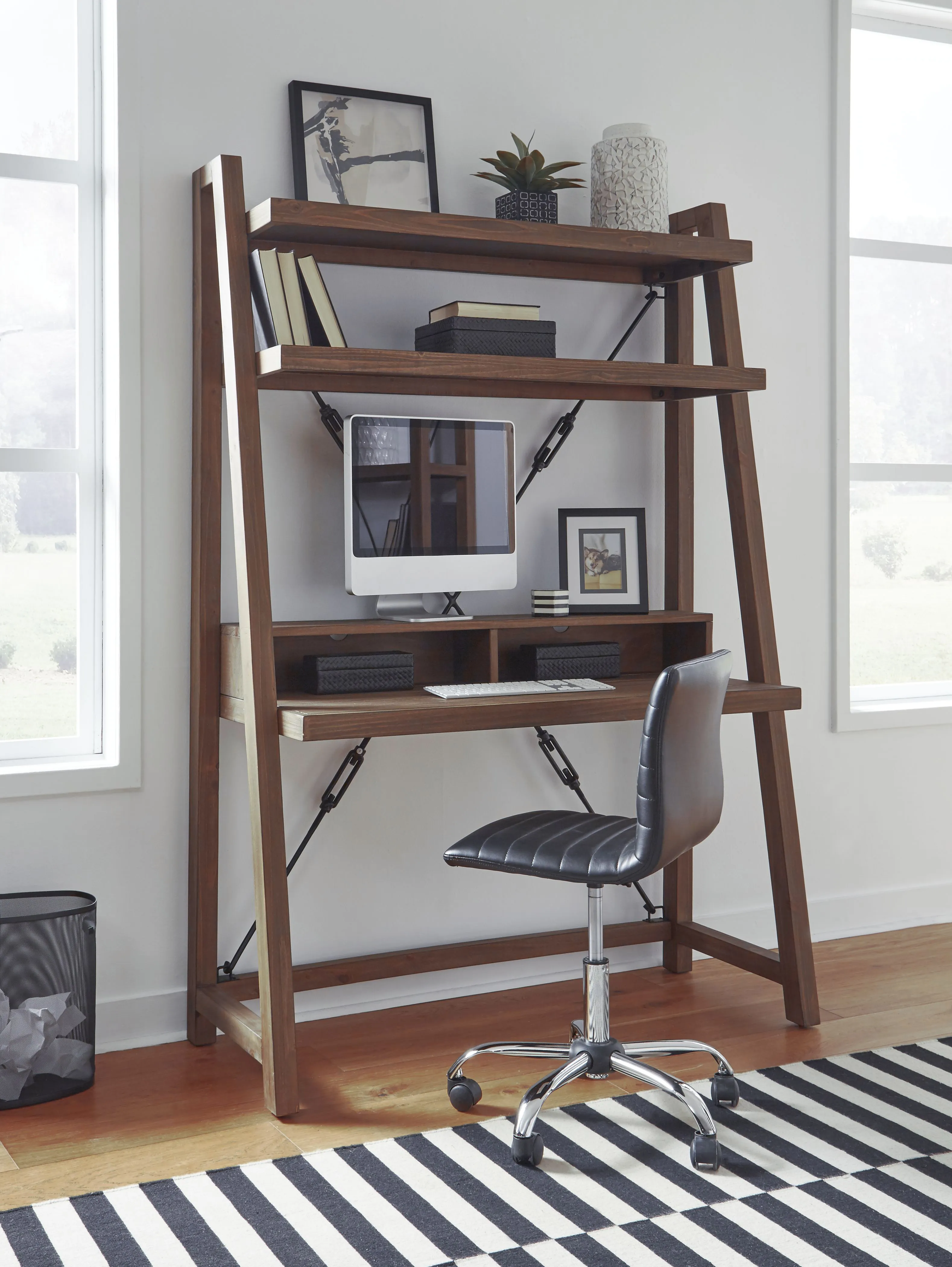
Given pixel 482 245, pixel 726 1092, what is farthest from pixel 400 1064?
pixel 482 245

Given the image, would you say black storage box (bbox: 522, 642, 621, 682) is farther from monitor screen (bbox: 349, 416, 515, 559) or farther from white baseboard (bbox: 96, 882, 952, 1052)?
white baseboard (bbox: 96, 882, 952, 1052)

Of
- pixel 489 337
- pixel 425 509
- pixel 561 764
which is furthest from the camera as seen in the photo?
pixel 561 764

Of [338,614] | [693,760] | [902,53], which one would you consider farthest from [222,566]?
[902,53]

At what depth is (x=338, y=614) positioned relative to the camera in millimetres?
2902

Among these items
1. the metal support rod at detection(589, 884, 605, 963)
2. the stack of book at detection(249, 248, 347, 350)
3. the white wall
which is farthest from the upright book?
the metal support rod at detection(589, 884, 605, 963)

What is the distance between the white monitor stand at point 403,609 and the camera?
9.29 ft

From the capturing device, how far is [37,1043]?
94.7 inches

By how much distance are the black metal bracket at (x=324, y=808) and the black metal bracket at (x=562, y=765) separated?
44cm

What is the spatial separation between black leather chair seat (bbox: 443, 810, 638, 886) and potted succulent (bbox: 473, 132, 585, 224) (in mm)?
1304

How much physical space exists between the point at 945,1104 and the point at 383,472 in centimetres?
165

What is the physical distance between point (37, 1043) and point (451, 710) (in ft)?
3.25

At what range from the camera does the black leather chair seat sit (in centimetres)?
219

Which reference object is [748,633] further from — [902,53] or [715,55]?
[902,53]

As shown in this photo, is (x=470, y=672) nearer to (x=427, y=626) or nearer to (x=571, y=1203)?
(x=427, y=626)
